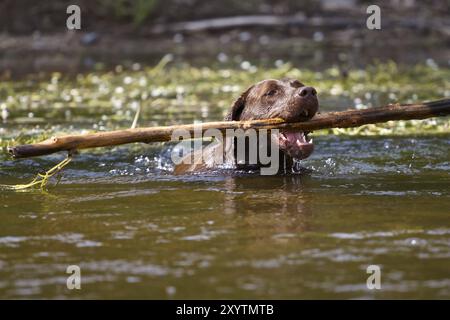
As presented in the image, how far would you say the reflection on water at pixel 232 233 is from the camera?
202 inches

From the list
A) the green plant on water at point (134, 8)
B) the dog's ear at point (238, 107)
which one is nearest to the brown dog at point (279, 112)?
the dog's ear at point (238, 107)

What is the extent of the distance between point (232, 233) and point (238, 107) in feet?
10.4

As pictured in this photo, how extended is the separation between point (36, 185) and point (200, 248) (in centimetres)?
301

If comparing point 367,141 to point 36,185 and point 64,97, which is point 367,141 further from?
point 64,97

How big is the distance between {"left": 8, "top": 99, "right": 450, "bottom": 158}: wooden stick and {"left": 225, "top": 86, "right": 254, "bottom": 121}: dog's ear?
123 centimetres

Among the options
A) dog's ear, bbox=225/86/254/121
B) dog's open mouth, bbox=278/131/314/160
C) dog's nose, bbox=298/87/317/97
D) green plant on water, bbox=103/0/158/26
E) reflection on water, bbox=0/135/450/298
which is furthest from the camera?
green plant on water, bbox=103/0/158/26

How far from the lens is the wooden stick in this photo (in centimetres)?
738

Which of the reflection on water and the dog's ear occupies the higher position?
the dog's ear

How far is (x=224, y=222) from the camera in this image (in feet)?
21.7

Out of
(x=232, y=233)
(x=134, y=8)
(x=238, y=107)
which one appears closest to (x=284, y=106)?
(x=238, y=107)

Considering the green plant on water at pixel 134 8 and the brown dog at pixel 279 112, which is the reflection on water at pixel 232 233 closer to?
the brown dog at pixel 279 112

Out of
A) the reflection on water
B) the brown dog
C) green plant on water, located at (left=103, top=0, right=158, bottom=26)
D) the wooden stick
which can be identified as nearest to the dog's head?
the brown dog

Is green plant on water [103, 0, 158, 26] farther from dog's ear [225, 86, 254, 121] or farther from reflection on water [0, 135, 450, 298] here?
dog's ear [225, 86, 254, 121]
